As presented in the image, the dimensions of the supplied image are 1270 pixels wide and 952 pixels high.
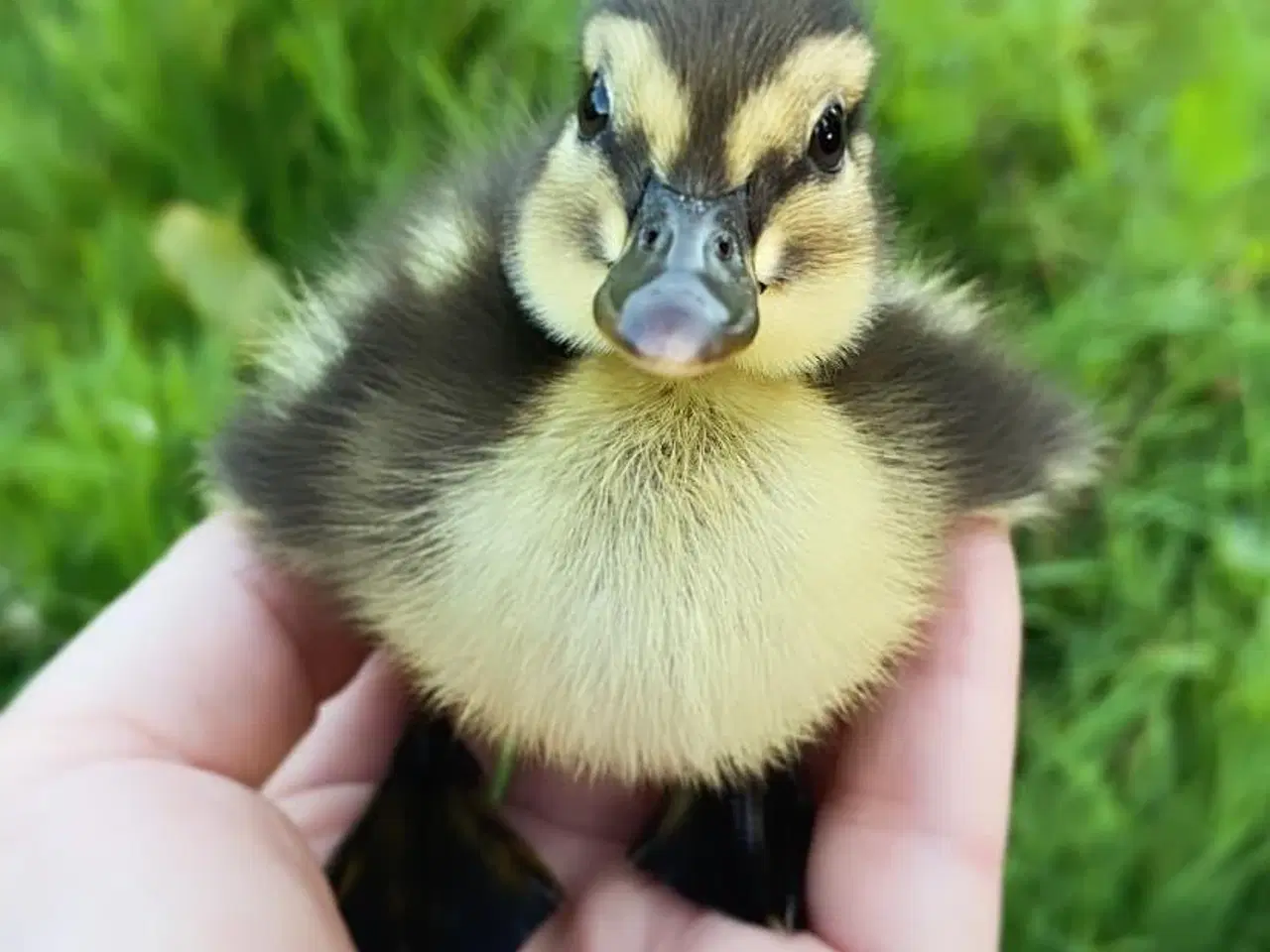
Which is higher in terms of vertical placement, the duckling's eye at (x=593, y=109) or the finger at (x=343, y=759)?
the duckling's eye at (x=593, y=109)

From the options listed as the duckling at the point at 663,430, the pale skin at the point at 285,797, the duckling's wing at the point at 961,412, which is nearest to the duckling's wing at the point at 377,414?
the duckling at the point at 663,430

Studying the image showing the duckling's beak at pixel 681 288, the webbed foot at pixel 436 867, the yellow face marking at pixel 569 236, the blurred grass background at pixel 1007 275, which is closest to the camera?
the duckling's beak at pixel 681 288

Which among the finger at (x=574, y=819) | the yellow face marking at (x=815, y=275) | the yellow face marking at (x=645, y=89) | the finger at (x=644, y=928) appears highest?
the yellow face marking at (x=645, y=89)

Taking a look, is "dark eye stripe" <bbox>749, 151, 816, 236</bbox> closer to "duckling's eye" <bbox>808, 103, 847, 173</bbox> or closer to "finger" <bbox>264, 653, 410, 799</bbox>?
"duckling's eye" <bbox>808, 103, 847, 173</bbox>

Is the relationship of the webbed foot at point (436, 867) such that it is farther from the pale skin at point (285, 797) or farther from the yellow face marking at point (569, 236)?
the yellow face marking at point (569, 236)

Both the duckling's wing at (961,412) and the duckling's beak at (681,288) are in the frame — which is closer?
the duckling's beak at (681,288)

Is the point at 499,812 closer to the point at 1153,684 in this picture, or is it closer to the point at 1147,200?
the point at 1153,684

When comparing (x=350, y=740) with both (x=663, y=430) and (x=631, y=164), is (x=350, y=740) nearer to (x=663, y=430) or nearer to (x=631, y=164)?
(x=663, y=430)
